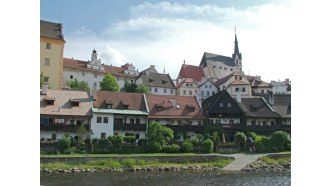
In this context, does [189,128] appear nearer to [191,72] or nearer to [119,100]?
[119,100]

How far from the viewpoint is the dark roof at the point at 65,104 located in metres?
20.8

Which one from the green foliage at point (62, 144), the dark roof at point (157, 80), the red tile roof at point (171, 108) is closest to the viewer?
the green foliage at point (62, 144)

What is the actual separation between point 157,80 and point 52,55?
43.9 feet

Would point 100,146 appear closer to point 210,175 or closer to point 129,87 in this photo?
point 210,175

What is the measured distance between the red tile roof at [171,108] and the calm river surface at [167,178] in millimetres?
8106

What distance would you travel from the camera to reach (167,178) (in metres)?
14.6

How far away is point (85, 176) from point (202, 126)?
11.0 metres

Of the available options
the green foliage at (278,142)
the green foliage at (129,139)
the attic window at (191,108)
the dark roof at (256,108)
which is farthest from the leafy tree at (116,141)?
the dark roof at (256,108)

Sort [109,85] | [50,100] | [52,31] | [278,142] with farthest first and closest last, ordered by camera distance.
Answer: [109,85] < [52,31] < [50,100] < [278,142]

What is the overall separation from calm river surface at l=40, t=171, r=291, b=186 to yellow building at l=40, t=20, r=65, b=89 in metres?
12.1

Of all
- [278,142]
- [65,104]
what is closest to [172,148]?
[278,142]

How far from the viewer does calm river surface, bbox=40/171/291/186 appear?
13.4 m

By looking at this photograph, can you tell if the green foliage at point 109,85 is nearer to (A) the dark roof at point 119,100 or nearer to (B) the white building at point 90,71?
(B) the white building at point 90,71
